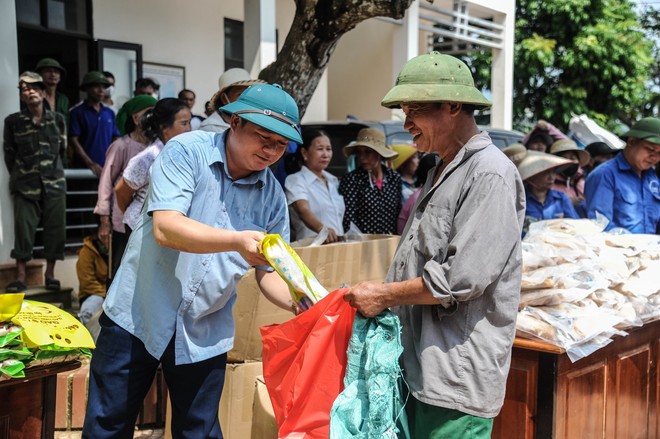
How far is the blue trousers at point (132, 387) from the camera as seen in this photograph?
2.54m

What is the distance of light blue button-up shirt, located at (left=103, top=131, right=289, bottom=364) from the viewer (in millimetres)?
2475

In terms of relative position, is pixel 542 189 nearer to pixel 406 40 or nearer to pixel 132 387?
pixel 132 387

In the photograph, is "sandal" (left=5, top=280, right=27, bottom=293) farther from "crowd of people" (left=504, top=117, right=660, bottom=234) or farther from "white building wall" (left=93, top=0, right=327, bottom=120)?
"crowd of people" (left=504, top=117, right=660, bottom=234)

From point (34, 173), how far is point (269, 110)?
15.4ft

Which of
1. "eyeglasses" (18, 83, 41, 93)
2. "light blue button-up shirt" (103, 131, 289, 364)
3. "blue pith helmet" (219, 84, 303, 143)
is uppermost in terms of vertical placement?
"eyeglasses" (18, 83, 41, 93)

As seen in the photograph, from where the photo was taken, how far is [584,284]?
364 cm

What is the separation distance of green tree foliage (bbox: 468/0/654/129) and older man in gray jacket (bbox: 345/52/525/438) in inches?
629

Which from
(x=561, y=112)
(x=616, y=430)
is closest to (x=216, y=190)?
(x=616, y=430)

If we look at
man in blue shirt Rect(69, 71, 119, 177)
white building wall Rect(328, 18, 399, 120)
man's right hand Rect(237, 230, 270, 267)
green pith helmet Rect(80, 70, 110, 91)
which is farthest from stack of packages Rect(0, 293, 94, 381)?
white building wall Rect(328, 18, 399, 120)

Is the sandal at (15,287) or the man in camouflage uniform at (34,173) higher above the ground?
the man in camouflage uniform at (34,173)

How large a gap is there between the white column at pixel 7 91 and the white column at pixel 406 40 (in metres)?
7.10

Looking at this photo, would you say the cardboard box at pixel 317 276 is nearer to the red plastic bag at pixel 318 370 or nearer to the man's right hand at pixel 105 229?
the red plastic bag at pixel 318 370

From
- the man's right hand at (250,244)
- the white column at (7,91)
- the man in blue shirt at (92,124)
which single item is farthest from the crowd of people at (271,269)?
the man in blue shirt at (92,124)

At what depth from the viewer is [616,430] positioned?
387 cm
